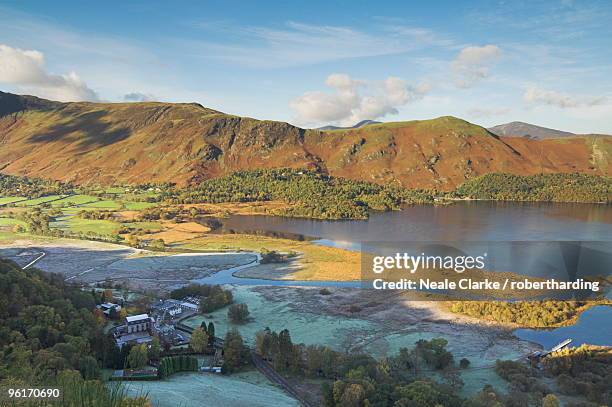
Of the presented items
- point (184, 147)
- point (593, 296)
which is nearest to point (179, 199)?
point (184, 147)

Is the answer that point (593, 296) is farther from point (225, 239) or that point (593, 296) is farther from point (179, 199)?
point (179, 199)

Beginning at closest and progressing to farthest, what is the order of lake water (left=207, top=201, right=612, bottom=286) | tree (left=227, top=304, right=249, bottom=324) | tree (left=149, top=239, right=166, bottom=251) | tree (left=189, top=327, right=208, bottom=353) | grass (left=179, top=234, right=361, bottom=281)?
tree (left=189, top=327, right=208, bottom=353), tree (left=227, top=304, right=249, bottom=324), grass (left=179, top=234, right=361, bottom=281), lake water (left=207, top=201, right=612, bottom=286), tree (left=149, top=239, right=166, bottom=251)

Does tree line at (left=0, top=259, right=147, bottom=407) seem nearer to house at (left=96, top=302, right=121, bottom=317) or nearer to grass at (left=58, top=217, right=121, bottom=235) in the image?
house at (left=96, top=302, right=121, bottom=317)

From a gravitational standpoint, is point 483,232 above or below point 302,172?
below

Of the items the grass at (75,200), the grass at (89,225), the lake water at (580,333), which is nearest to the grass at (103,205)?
the grass at (75,200)
